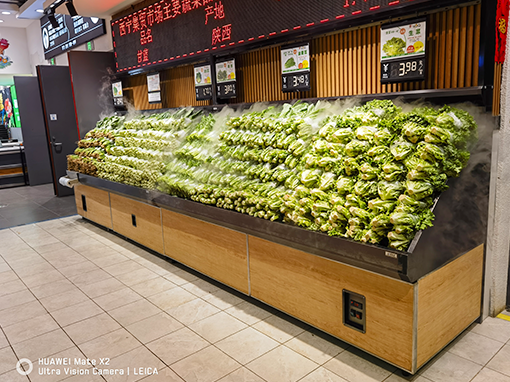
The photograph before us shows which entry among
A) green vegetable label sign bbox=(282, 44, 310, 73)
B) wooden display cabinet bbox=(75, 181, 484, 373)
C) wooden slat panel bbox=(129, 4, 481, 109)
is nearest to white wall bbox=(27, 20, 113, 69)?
wooden slat panel bbox=(129, 4, 481, 109)

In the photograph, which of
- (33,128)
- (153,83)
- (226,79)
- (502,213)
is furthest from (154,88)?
(33,128)

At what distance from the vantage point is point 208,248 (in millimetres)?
4121

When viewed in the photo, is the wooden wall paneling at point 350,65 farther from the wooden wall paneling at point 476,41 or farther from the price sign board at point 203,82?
the price sign board at point 203,82

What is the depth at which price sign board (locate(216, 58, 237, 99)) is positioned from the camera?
16.4 ft

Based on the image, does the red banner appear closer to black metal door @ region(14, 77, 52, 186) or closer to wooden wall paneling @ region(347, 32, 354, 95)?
wooden wall paneling @ region(347, 32, 354, 95)

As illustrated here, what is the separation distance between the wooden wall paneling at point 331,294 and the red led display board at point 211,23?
2054 millimetres

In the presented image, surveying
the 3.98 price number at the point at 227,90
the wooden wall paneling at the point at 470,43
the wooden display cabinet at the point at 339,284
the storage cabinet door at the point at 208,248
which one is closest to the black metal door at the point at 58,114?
the 3.98 price number at the point at 227,90

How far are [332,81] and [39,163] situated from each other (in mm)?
9877

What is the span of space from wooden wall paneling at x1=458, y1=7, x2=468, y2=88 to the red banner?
0.21 metres

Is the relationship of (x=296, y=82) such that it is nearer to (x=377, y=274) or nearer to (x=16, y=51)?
(x=377, y=274)

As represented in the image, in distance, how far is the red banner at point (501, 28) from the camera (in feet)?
9.36

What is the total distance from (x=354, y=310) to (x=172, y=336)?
1.47 metres

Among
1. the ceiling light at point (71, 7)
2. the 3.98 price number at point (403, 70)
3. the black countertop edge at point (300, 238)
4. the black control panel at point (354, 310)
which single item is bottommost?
the black control panel at point (354, 310)

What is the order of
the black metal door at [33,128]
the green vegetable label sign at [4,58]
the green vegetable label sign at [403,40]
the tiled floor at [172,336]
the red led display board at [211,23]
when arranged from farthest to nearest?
the green vegetable label sign at [4,58], the black metal door at [33,128], the red led display board at [211,23], the green vegetable label sign at [403,40], the tiled floor at [172,336]
